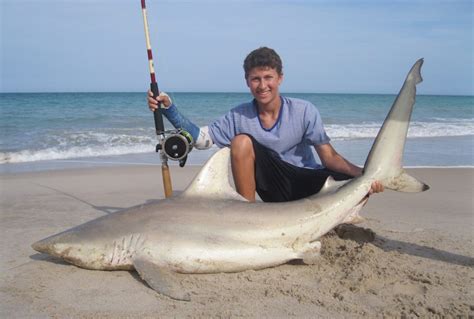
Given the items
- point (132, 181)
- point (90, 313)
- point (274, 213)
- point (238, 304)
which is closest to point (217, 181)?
point (274, 213)

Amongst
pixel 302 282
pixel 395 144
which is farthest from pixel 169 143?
pixel 395 144

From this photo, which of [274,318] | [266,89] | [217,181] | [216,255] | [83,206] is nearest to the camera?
[274,318]

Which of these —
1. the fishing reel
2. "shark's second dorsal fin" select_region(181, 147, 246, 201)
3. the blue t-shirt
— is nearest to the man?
the blue t-shirt

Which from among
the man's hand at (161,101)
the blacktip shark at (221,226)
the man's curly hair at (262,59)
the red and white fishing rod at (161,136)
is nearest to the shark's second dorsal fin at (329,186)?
the blacktip shark at (221,226)

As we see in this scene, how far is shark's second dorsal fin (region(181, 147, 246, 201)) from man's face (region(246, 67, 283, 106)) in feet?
2.42

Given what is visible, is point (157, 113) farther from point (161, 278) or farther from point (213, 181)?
point (161, 278)

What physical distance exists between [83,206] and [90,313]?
3.09m

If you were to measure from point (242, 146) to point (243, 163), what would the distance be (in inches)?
5.6

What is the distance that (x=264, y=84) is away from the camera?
13.4ft

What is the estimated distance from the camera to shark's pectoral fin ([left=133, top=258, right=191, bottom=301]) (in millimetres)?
2967

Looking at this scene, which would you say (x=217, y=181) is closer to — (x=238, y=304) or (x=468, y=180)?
(x=238, y=304)

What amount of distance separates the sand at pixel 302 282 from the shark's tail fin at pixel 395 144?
59 centimetres

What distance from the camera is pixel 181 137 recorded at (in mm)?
4094

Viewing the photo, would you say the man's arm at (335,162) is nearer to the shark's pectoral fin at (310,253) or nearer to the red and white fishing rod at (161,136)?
the shark's pectoral fin at (310,253)
